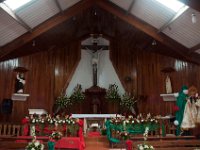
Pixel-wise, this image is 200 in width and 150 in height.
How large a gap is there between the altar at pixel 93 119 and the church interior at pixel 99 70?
4cm

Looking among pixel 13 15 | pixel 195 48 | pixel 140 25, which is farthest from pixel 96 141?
pixel 13 15

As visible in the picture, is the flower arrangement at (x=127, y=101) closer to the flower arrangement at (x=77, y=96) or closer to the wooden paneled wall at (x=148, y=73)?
the wooden paneled wall at (x=148, y=73)

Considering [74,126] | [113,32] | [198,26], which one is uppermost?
[113,32]

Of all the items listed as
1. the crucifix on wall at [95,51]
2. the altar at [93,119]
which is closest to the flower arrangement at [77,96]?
the crucifix on wall at [95,51]

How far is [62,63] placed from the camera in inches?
490

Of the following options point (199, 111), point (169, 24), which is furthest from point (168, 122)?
point (169, 24)

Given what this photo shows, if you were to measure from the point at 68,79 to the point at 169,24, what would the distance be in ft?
18.2

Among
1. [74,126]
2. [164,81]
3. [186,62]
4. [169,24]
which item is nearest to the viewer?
[74,126]

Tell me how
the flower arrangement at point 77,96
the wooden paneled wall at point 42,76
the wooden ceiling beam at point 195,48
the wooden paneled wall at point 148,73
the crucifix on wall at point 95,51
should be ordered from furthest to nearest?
the crucifix on wall at point 95,51 < the flower arrangement at point 77,96 < the wooden paneled wall at point 42,76 < the wooden paneled wall at point 148,73 < the wooden ceiling beam at point 195,48

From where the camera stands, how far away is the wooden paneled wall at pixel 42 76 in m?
10.9

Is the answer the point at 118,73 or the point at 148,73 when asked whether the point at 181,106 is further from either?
the point at 118,73

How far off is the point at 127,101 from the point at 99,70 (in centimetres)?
236

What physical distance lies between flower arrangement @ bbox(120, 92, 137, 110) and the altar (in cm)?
91

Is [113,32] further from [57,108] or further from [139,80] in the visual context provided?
[57,108]
